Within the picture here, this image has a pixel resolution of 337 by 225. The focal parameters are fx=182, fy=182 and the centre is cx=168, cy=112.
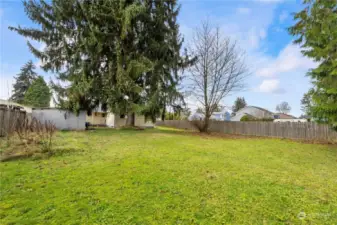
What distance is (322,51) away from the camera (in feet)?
22.7

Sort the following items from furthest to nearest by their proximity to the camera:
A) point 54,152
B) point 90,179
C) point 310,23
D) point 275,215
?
1. point 310,23
2. point 54,152
3. point 90,179
4. point 275,215

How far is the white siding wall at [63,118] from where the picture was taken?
14369 millimetres

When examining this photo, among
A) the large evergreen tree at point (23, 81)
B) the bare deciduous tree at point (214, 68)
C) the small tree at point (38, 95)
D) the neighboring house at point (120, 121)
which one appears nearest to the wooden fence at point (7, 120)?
the neighboring house at point (120, 121)

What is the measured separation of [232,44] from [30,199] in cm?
1611

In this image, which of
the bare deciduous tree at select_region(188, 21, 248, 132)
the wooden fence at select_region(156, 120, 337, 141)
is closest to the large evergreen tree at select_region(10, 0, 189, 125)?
the bare deciduous tree at select_region(188, 21, 248, 132)

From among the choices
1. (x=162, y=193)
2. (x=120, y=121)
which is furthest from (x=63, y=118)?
(x=162, y=193)

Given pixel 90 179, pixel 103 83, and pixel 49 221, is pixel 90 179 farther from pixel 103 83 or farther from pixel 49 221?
pixel 103 83

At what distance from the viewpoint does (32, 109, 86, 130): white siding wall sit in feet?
47.1

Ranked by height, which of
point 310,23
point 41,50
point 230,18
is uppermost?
point 230,18

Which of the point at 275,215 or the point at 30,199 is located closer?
the point at 275,215

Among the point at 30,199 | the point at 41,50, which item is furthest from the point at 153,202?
the point at 41,50

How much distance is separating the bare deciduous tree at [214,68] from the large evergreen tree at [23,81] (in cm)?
3158

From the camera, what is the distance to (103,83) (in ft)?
43.6

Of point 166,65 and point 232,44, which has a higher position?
point 232,44
